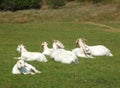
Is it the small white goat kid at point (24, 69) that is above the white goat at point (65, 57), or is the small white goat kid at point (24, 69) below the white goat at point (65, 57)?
above

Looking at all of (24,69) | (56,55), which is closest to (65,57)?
(56,55)

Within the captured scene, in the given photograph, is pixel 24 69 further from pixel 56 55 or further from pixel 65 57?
pixel 56 55

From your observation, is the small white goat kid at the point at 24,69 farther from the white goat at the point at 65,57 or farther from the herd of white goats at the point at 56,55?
the white goat at the point at 65,57

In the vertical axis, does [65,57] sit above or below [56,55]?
above

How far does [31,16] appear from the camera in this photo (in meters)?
59.5

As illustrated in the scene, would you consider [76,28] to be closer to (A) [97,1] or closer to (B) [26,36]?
(B) [26,36]

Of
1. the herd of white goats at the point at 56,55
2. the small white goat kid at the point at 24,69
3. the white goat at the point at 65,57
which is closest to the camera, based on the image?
the small white goat kid at the point at 24,69

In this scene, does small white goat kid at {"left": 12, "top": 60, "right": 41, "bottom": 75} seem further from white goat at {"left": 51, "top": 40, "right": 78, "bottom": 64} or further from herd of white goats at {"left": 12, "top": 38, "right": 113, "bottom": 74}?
white goat at {"left": 51, "top": 40, "right": 78, "bottom": 64}

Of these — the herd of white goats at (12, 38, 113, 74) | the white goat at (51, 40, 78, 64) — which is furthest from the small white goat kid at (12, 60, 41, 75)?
the white goat at (51, 40, 78, 64)

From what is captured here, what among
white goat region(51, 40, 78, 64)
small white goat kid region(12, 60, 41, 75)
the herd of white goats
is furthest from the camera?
white goat region(51, 40, 78, 64)

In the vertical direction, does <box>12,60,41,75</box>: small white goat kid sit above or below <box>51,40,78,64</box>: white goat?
above

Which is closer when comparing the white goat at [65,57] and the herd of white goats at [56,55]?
the herd of white goats at [56,55]

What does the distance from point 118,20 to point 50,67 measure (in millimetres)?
42499

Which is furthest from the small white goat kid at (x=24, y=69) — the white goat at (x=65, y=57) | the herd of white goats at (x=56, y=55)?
the white goat at (x=65, y=57)
